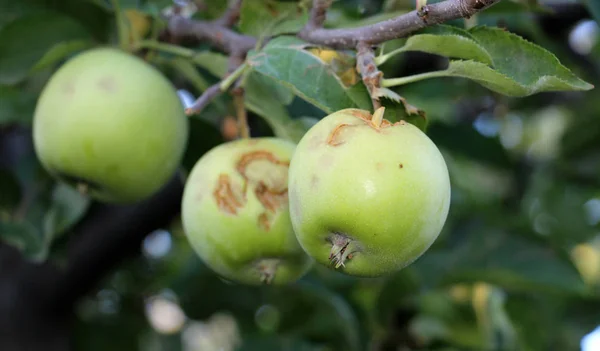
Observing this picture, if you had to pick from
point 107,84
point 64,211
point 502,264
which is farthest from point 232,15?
point 502,264

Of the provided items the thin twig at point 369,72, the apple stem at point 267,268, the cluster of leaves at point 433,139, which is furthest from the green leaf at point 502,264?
the thin twig at point 369,72

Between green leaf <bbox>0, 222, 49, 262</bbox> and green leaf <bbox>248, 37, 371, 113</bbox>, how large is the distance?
0.61 m

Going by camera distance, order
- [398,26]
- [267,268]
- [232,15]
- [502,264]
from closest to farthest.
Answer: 1. [398,26]
2. [267,268]
3. [232,15]
4. [502,264]

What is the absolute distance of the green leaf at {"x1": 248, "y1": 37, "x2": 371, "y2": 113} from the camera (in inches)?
33.0

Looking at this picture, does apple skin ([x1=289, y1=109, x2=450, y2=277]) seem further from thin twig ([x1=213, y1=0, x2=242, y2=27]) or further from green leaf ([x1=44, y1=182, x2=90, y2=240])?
green leaf ([x1=44, y1=182, x2=90, y2=240])

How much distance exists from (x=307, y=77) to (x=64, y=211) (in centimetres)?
65

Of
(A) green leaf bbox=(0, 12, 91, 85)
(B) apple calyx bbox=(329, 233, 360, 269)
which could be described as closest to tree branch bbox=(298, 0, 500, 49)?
(B) apple calyx bbox=(329, 233, 360, 269)

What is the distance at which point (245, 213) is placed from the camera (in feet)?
2.90

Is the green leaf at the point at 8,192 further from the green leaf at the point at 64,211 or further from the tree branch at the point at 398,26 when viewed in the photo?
the tree branch at the point at 398,26

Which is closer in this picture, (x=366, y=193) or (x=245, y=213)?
(x=366, y=193)

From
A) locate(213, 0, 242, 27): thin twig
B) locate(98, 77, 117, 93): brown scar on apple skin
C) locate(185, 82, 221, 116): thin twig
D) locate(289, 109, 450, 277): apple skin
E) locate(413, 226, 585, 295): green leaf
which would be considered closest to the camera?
locate(289, 109, 450, 277): apple skin

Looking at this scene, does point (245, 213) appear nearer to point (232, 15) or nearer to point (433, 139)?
point (232, 15)

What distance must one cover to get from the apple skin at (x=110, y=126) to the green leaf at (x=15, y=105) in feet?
0.71

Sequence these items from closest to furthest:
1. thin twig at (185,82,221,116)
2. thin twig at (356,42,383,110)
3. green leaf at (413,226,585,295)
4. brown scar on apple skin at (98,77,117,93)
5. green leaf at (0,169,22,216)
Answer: thin twig at (356,42,383,110) < thin twig at (185,82,221,116) < brown scar on apple skin at (98,77,117,93) < green leaf at (0,169,22,216) < green leaf at (413,226,585,295)
